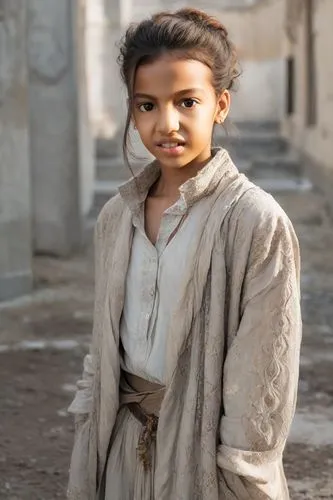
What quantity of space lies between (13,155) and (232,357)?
223 inches

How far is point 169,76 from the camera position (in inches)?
70.4

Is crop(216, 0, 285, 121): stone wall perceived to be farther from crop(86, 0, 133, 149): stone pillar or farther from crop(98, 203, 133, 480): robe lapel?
crop(98, 203, 133, 480): robe lapel

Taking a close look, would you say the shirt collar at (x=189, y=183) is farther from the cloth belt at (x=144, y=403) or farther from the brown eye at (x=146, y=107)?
the cloth belt at (x=144, y=403)

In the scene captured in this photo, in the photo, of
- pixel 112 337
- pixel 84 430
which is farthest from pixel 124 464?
pixel 112 337

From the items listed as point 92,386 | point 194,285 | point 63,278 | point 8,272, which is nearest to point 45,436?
point 92,386

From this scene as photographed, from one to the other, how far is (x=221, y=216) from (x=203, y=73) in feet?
0.92

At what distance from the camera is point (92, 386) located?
2.01m

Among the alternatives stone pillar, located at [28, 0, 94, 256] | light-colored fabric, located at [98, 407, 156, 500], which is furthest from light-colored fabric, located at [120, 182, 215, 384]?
stone pillar, located at [28, 0, 94, 256]

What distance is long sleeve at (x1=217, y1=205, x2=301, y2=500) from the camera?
174 centimetres

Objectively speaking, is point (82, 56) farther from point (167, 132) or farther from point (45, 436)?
point (167, 132)

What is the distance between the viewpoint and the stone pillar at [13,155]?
7043mm

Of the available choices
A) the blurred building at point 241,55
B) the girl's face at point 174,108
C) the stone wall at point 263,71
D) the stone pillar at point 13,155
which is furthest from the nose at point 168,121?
the stone wall at point 263,71

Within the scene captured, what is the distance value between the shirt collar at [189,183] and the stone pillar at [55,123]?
7181 millimetres

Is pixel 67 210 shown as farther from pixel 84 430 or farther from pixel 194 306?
pixel 194 306
